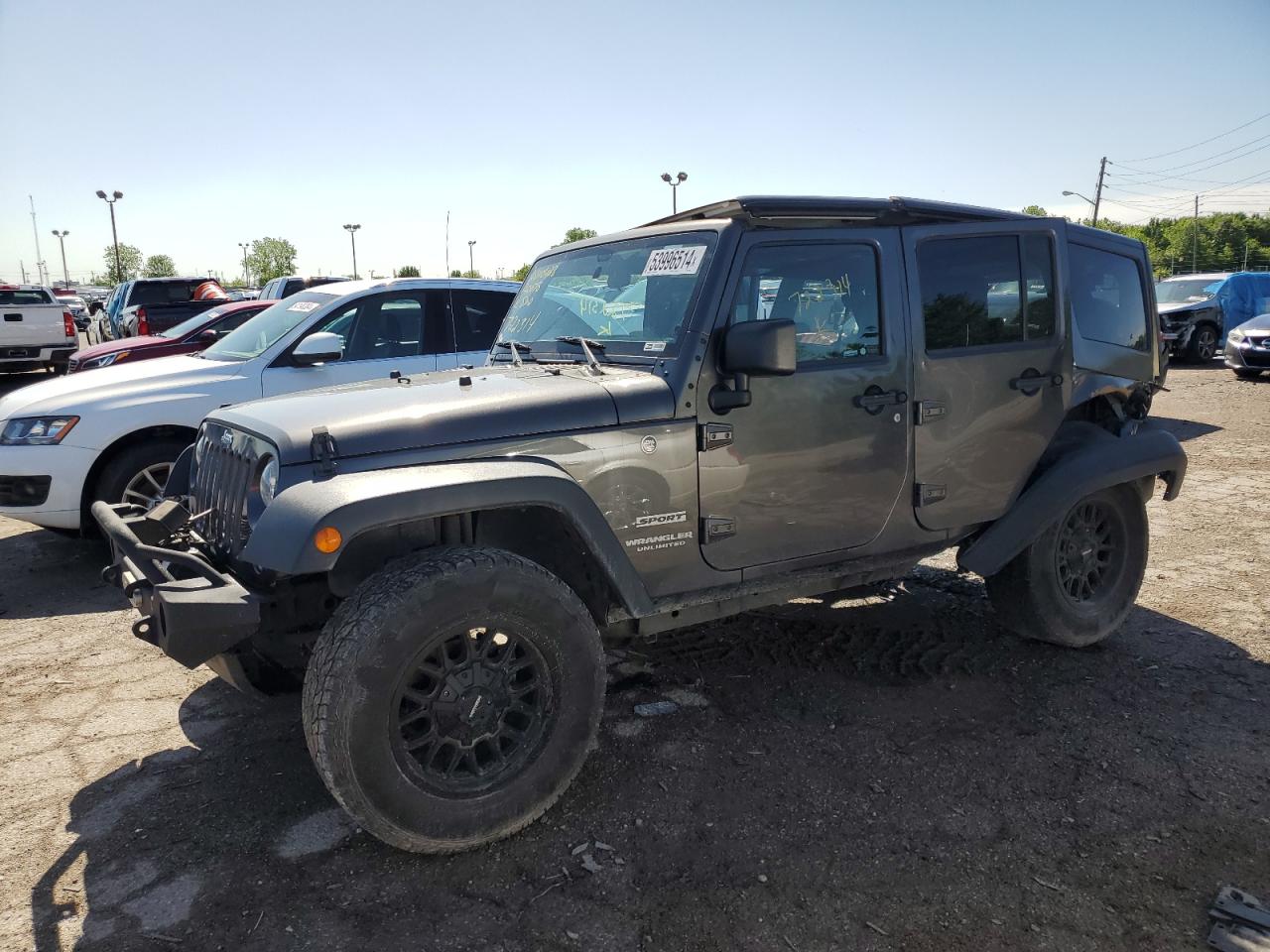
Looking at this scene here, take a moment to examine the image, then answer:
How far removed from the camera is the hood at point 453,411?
270cm

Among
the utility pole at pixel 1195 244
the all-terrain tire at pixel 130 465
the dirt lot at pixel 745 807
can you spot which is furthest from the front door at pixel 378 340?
the utility pole at pixel 1195 244

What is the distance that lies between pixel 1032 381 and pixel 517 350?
7.44ft

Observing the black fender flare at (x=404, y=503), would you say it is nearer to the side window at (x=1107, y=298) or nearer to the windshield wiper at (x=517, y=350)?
the windshield wiper at (x=517, y=350)

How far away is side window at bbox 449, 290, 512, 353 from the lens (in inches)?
252

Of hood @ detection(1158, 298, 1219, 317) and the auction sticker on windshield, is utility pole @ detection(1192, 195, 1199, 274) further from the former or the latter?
the auction sticker on windshield

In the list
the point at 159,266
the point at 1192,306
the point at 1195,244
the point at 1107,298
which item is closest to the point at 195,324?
the point at 1107,298

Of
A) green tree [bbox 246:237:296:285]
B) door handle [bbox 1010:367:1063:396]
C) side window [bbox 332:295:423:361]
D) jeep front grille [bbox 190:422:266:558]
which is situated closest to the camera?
jeep front grille [bbox 190:422:266:558]

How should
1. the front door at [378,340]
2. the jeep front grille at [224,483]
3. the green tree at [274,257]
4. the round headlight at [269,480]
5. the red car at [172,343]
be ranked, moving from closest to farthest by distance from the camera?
the round headlight at [269,480]
the jeep front grille at [224,483]
the front door at [378,340]
the red car at [172,343]
the green tree at [274,257]

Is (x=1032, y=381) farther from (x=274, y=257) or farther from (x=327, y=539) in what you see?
(x=274, y=257)

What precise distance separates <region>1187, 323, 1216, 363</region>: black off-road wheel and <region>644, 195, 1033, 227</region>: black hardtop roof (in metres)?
15.5

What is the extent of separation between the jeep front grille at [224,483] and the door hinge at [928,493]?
2.51 metres

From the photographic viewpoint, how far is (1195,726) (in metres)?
3.51

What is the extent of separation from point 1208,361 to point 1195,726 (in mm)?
16627

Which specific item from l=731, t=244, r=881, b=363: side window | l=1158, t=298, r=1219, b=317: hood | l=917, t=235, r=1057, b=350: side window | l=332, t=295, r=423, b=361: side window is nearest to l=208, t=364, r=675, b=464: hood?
l=731, t=244, r=881, b=363: side window
